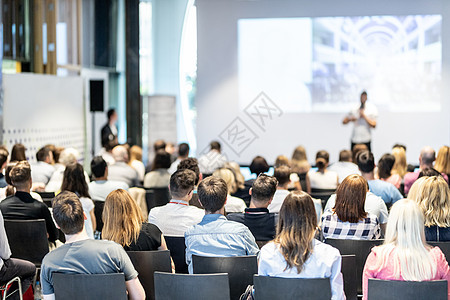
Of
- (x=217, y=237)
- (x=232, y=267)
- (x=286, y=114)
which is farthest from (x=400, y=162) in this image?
(x=286, y=114)

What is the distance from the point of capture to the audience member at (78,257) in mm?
2990

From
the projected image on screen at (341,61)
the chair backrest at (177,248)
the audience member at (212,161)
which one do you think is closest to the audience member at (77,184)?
the chair backrest at (177,248)

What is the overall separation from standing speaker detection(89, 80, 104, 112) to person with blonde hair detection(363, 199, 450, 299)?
7.98m

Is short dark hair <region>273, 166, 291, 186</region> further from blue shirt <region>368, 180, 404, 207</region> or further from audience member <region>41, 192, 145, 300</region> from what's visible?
audience member <region>41, 192, 145, 300</region>

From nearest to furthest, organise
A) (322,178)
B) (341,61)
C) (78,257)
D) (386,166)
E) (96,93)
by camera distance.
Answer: (78,257) → (386,166) → (322,178) → (96,93) → (341,61)

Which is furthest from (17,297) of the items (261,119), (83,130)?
(261,119)

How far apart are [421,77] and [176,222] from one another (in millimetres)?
7753

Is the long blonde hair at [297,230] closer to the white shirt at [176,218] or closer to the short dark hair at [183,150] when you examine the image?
the white shirt at [176,218]

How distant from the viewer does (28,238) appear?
4.31 m

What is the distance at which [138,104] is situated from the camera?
493 inches

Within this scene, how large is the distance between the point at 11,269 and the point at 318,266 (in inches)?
78.1

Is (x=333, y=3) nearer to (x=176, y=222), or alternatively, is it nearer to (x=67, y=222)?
(x=176, y=222)

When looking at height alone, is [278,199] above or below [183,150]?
below

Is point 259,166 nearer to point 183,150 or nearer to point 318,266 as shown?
point 183,150
